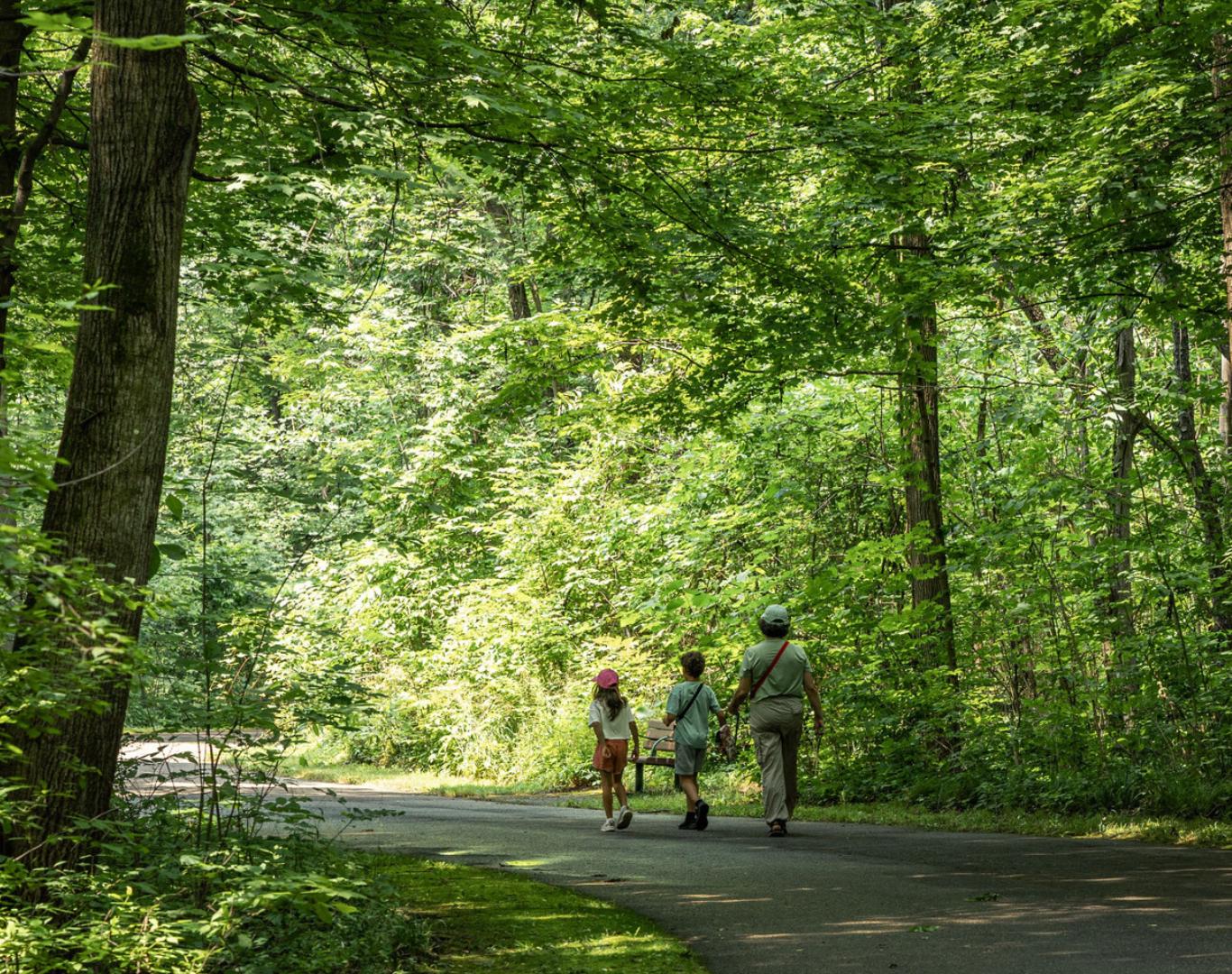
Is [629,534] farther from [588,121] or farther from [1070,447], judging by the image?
[588,121]

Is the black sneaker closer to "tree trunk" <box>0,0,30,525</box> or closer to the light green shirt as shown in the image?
the light green shirt

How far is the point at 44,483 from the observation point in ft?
15.0

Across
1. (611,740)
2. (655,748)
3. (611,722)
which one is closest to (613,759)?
(611,740)

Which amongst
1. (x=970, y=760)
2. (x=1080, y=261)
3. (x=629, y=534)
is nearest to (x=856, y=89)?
(x=1080, y=261)

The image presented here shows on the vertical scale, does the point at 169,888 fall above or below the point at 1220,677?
below

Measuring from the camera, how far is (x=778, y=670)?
40.4ft

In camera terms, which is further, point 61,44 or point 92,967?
point 61,44

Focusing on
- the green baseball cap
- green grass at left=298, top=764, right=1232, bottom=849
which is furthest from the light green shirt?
green grass at left=298, top=764, right=1232, bottom=849

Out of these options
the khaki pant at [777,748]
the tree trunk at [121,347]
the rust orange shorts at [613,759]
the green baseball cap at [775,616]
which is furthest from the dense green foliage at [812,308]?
the rust orange shorts at [613,759]

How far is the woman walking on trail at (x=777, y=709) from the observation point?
1222cm

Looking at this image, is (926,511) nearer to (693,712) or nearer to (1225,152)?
(693,712)

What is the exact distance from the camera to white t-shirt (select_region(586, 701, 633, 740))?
13316mm

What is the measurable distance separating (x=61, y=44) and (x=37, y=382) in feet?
12.0

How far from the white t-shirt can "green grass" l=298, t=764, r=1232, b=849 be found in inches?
96.4
